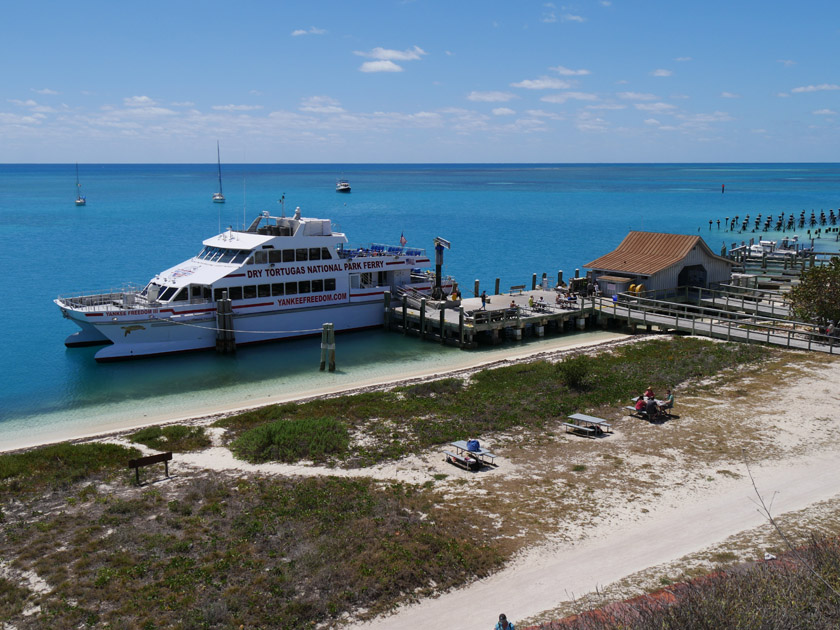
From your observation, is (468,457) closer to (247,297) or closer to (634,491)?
(634,491)

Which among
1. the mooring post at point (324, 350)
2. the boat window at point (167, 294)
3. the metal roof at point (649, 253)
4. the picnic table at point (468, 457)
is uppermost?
the metal roof at point (649, 253)

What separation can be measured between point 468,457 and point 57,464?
10.9 metres

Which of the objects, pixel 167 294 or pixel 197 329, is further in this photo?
pixel 167 294

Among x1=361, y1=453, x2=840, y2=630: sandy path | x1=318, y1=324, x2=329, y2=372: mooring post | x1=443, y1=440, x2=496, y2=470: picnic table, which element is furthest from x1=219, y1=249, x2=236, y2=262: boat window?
x1=361, y1=453, x2=840, y2=630: sandy path

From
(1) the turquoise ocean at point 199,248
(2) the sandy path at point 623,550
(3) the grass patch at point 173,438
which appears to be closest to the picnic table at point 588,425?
(2) the sandy path at point 623,550

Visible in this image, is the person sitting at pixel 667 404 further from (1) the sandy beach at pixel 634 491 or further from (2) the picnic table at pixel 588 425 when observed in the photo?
(2) the picnic table at pixel 588 425

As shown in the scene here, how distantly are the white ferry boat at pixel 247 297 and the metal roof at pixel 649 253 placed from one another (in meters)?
12.0

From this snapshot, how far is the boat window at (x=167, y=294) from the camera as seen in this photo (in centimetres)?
3557

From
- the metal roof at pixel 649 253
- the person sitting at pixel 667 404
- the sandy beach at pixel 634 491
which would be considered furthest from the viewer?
the metal roof at pixel 649 253

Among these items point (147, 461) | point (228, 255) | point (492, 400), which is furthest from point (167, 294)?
point (147, 461)

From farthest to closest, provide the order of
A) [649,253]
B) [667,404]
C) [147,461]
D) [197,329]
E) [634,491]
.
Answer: [649,253], [197,329], [667,404], [147,461], [634,491]

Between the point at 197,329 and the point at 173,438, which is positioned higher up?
the point at 197,329

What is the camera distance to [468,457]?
1888 cm

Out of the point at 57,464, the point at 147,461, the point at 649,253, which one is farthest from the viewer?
the point at 649,253
